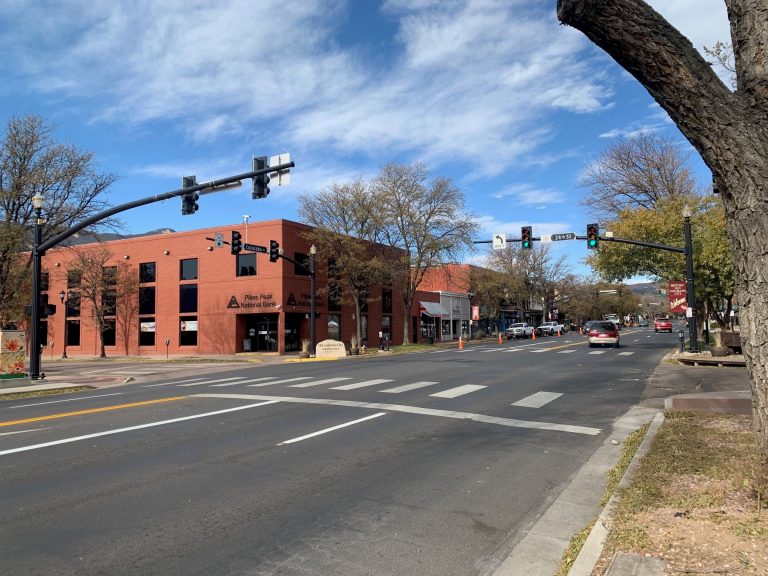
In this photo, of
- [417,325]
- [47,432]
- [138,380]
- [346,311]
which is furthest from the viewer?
[417,325]

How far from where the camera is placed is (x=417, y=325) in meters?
56.5

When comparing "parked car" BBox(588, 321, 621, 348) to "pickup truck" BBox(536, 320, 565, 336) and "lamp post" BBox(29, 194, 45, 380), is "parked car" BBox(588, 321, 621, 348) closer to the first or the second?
"lamp post" BBox(29, 194, 45, 380)

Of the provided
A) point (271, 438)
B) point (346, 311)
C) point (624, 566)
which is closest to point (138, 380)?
point (271, 438)

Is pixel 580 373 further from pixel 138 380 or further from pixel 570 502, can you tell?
pixel 138 380

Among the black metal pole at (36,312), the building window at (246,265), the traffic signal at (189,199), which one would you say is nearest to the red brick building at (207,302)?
the building window at (246,265)

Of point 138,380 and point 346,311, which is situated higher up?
point 346,311

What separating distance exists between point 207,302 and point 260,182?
88.2ft

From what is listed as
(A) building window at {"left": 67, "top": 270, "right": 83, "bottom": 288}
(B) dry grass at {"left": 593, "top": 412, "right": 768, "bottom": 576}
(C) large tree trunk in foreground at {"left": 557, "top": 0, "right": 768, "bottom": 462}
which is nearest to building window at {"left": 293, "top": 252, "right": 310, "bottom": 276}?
(A) building window at {"left": 67, "top": 270, "right": 83, "bottom": 288}

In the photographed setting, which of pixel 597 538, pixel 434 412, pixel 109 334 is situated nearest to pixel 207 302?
pixel 109 334

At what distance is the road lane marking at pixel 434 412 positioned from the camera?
9750 mm

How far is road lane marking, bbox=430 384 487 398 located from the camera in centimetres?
1356

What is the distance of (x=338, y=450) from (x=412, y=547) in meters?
3.36

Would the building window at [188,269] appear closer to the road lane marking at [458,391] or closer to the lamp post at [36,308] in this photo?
the lamp post at [36,308]

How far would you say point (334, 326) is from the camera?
146ft
